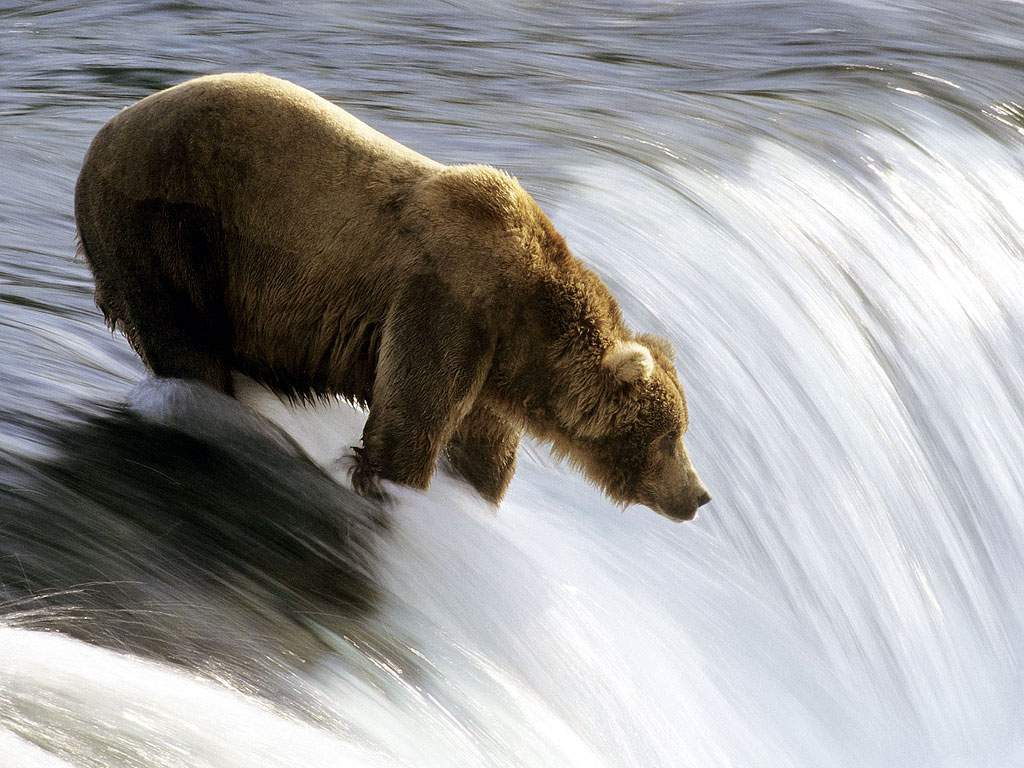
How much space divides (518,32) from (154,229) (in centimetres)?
541

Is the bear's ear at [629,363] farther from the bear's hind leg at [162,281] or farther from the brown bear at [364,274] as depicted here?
the bear's hind leg at [162,281]

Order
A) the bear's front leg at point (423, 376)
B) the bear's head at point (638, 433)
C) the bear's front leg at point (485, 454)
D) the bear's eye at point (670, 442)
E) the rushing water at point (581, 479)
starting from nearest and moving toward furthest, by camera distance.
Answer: the rushing water at point (581, 479) → the bear's front leg at point (423, 376) → the bear's head at point (638, 433) → the bear's eye at point (670, 442) → the bear's front leg at point (485, 454)

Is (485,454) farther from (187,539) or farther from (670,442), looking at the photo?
(187,539)

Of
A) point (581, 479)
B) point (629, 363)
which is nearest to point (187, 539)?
point (629, 363)

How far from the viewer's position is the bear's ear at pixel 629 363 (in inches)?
121

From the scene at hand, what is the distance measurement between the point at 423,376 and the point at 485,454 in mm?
508

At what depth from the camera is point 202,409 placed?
3.28 meters

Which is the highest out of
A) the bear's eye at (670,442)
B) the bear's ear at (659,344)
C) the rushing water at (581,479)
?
the bear's ear at (659,344)

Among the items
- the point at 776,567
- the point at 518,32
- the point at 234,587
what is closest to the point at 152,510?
the point at 234,587

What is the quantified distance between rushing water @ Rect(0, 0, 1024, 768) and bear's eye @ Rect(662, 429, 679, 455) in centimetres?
52

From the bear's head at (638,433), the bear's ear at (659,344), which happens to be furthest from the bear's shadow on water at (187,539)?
the bear's ear at (659,344)

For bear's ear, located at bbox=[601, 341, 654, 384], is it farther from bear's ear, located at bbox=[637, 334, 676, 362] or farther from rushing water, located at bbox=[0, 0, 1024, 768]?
rushing water, located at bbox=[0, 0, 1024, 768]

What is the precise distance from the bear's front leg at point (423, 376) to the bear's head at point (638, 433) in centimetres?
28

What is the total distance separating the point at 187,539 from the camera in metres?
2.94
